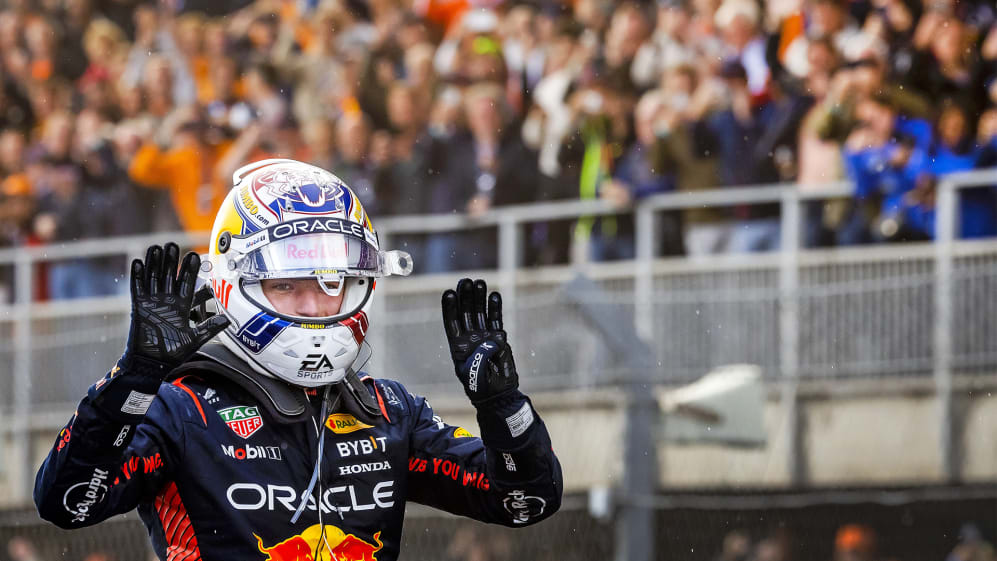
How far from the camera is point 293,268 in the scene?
3275 millimetres

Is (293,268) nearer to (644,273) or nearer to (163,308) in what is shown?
(163,308)

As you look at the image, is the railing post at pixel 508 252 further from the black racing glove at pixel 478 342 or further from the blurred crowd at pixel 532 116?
the black racing glove at pixel 478 342

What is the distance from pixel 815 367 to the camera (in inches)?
283

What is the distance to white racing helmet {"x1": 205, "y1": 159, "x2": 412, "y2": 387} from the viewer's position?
3254mm

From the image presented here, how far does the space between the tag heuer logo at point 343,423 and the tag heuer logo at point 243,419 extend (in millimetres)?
163

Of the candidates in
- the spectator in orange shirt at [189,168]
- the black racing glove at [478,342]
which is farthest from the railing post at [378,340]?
the black racing glove at [478,342]

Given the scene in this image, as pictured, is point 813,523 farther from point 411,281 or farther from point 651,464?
point 411,281

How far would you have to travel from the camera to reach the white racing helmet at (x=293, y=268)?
10.7 feet

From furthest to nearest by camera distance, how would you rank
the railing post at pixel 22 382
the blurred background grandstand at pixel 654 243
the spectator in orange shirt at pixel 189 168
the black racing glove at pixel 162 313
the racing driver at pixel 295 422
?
the spectator in orange shirt at pixel 189 168 → the railing post at pixel 22 382 → the blurred background grandstand at pixel 654 243 → the racing driver at pixel 295 422 → the black racing glove at pixel 162 313

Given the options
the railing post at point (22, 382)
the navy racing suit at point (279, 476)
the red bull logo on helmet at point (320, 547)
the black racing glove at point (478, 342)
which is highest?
the black racing glove at point (478, 342)

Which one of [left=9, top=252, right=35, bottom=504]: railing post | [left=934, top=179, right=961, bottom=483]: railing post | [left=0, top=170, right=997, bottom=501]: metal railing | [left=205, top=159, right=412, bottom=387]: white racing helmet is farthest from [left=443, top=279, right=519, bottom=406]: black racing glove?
[left=9, top=252, right=35, bottom=504]: railing post

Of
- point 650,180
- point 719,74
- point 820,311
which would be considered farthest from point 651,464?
point 719,74

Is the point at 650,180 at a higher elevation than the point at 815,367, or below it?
higher

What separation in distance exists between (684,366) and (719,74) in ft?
5.46
